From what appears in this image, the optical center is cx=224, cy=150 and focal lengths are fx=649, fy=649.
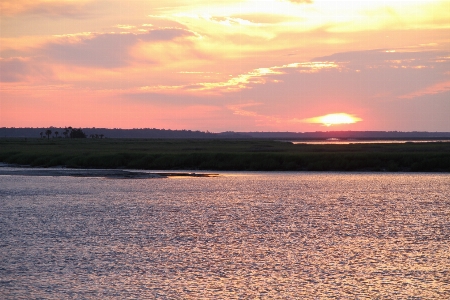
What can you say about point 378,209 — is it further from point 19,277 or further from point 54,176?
point 54,176

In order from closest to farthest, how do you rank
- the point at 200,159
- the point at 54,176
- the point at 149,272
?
the point at 149,272 → the point at 54,176 → the point at 200,159

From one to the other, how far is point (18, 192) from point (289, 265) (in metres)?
24.4

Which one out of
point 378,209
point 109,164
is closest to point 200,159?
point 109,164

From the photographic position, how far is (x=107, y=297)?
14.8 m

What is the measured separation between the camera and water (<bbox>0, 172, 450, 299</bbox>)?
15.7m

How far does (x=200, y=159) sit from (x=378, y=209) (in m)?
35.5

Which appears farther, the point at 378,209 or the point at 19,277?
the point at 378,209

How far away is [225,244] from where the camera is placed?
21156 mm

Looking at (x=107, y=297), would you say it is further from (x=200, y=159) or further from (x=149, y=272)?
(x=200, y=159)

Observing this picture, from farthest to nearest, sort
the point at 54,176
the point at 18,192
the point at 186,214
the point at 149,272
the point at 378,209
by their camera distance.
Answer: the point at 54,176 < the point at 18,192 < the point at 378,209 < the point at 186,214 < the point at 149,272

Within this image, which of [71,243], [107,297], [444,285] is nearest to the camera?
[107,297]

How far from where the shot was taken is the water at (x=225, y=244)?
1567 centimetres

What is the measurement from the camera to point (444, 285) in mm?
15789

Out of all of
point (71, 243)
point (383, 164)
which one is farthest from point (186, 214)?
point (383, 164)
